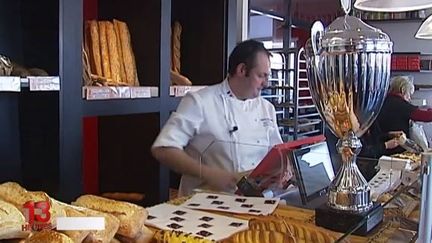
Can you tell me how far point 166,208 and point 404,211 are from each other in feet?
2.12

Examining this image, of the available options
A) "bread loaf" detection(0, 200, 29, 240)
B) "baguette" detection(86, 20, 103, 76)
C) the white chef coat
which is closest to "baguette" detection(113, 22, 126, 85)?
"baguette" detection(86, 20, 103, 76)

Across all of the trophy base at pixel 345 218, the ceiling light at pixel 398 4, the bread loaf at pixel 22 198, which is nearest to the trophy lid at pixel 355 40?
the trophy base at pixel 345 218

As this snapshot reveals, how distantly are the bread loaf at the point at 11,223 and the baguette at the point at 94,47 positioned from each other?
1358 mm

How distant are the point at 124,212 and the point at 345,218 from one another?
0.58 meters

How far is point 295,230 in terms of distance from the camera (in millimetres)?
1110

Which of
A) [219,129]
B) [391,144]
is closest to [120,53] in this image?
[219,129]

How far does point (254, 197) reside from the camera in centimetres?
160

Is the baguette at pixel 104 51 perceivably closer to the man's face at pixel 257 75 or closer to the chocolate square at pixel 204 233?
the man's face at pixel 257 75

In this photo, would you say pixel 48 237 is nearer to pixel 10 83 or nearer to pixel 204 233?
pixel 204 233

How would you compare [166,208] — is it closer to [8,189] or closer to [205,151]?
[8,189]

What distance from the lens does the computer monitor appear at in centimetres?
157

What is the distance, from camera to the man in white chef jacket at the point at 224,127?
2.02 m

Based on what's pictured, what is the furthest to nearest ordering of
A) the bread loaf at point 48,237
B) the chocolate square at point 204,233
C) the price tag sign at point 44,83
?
the price tag sign at point 44,83 < the chocolate square at point 204,233 < the bread loaf at point 48,237

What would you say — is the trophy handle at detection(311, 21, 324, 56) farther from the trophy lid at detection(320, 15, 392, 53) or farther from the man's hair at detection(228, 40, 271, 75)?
the man's hair at detection(228, 40, 271, 75)
